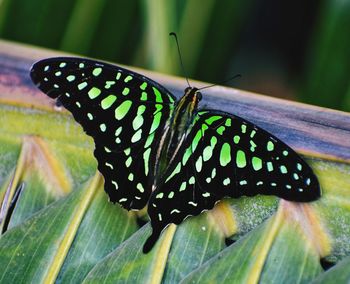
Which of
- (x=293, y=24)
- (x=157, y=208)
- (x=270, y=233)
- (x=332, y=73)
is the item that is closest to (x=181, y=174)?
(x=157, y=208)

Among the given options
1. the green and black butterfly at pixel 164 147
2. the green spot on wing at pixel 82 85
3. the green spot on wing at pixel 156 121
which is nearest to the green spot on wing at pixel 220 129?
the green and black butterfly at pixel 164 147

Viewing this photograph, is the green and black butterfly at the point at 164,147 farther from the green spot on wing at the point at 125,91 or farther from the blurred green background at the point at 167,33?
the blurred green background at the point at 167,33

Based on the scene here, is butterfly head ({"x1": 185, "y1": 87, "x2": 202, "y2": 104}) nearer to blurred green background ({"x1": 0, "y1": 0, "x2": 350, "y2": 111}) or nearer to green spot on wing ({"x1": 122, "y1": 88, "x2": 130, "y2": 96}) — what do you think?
green spot on wing ({"x1": 122, "y1": 88, "x2": 130, "y2": 96})

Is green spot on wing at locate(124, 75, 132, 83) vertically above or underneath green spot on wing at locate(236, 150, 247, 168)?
underneath

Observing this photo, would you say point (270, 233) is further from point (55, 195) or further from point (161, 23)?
point (161, 23)

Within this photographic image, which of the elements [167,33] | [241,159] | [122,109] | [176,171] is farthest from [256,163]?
[167,33]

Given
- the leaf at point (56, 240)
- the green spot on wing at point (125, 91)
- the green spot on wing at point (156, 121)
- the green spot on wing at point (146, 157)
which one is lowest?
the leaf at point (56, 240)

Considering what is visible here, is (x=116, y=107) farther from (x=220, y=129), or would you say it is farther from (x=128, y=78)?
(x=220, y=129)

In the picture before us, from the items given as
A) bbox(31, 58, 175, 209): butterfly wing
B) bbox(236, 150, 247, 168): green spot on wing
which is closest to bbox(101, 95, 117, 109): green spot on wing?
bbox(31, 58, 175, 209): butterfly wing
